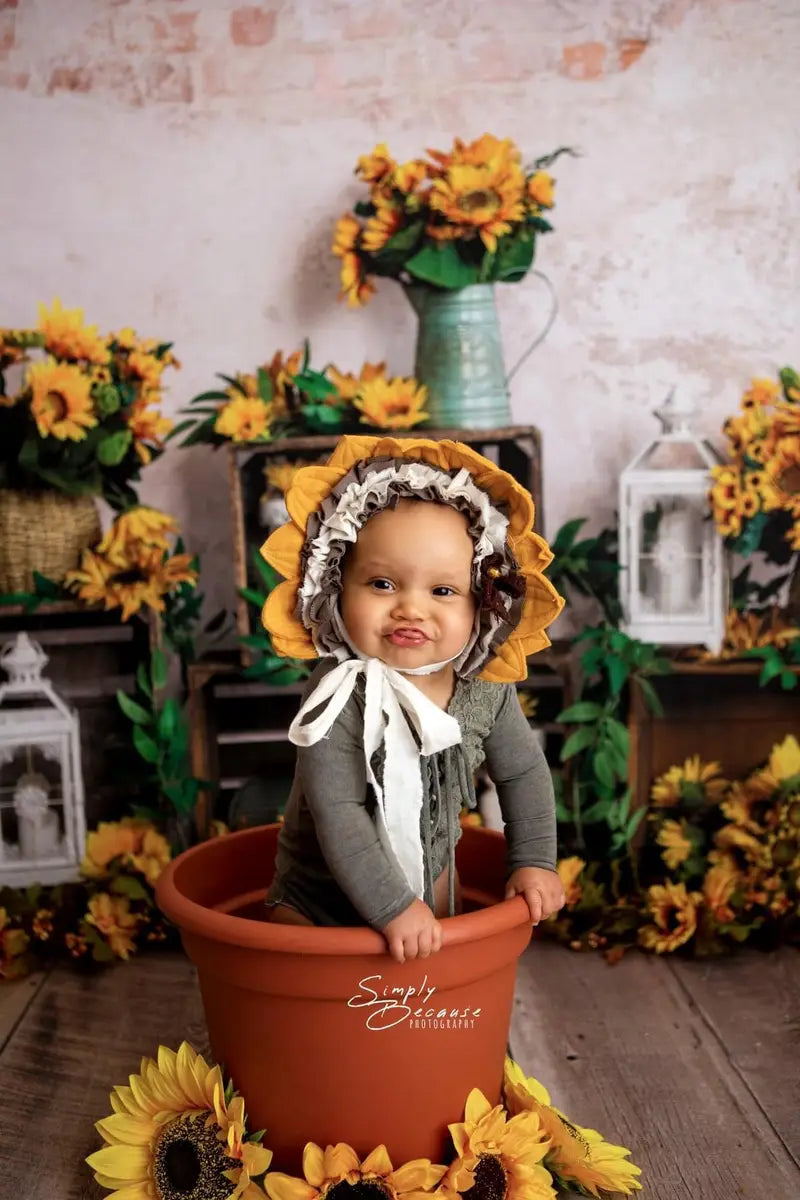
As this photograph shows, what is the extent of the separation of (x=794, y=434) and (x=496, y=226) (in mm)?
610

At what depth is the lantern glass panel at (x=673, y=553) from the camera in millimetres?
1876

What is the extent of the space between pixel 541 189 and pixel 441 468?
0.89 meters

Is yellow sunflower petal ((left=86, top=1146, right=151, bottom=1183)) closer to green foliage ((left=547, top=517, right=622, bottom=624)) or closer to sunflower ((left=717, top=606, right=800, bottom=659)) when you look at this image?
green foliage ((left=547, top=517, right=622, bottom=624))

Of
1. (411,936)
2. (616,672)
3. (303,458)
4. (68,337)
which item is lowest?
(411,936)

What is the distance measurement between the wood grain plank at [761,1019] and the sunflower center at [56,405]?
1.31m

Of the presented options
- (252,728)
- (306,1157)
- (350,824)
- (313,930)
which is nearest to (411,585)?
(350,824)

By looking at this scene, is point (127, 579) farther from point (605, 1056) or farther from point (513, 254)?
point (605, 1056)

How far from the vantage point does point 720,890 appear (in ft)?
5.66

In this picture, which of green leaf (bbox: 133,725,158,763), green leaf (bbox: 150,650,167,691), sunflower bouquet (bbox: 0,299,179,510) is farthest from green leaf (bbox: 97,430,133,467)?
green leaf (bbox: 133,725,158,763)

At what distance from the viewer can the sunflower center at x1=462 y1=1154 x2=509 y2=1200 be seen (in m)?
1.08

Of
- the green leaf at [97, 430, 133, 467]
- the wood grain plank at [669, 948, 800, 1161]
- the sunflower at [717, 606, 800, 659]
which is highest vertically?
the green leaf at [97, 430, 133, 467]

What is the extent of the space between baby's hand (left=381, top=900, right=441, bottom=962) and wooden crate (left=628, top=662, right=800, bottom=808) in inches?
36.2

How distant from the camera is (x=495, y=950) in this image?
1.10 meters

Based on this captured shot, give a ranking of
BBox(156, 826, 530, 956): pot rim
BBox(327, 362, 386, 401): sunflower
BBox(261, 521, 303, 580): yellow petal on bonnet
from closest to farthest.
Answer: BBox(156, 826, 530, 956): pot rim → BBox(261, 521, 303, 580): yellow petal on bonnet → BBox(327, 362, 386, 401): sunflower
